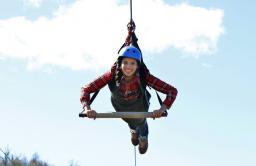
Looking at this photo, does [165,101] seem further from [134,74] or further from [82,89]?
[82,89]

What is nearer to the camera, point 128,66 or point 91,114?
point 91,114

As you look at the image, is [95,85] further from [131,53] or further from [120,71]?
[131,53]

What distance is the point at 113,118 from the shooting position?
10070 millimetres

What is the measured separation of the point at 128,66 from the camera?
10461 millimetres

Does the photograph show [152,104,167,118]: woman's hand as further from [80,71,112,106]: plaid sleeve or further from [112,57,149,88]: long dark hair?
[80,71,112,106]: plaid sleeve

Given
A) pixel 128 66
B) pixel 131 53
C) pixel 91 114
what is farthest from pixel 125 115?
pixel 131 53

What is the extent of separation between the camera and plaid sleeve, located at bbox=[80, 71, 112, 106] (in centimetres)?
1073

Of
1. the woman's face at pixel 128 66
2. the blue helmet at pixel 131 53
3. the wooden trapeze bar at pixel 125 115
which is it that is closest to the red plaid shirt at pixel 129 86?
the woman's face at pixel 128 66

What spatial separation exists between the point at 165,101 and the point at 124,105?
0.79m

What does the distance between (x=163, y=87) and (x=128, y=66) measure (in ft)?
2.43

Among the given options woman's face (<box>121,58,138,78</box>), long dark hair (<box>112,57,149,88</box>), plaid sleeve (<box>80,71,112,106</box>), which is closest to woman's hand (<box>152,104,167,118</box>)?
long dark hair (<box>112,57,149,88</box>)

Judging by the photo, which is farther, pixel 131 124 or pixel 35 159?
pixel 35 159

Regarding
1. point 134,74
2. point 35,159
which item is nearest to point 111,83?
point 134,74

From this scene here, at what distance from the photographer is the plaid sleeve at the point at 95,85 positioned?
10727 mm
